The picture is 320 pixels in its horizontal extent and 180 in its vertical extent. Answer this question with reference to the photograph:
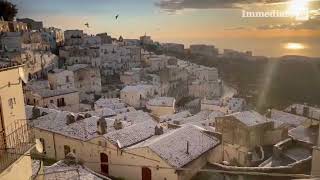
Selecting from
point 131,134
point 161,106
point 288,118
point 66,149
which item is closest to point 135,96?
point 161,106

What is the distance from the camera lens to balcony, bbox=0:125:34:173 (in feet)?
27.5

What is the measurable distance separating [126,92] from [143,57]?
113ft

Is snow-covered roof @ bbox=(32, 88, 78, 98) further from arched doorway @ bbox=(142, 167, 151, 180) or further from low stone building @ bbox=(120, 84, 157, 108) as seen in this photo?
arched doorway @ bbox=(142, 167, 151, 180)

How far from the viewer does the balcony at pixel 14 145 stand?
8.37 m

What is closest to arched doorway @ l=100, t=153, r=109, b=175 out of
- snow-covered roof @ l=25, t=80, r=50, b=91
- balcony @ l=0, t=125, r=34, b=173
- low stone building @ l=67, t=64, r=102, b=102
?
balcony @ l=0, t=125, r=34, b=173

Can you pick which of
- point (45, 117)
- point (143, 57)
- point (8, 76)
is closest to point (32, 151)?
point (8, 76)

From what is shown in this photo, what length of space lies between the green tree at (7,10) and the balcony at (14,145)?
66315 millimetres

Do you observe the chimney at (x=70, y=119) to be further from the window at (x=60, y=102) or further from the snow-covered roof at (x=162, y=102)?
the snow-covered roof at (x=162, y=102)

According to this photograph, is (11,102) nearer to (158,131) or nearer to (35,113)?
(158,131)

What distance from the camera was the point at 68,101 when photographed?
144 ft

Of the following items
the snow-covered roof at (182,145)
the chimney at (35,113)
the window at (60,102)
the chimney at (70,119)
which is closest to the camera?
the snow-covered roof at (182,145)

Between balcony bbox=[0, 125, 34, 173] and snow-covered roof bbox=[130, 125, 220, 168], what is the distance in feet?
35.7

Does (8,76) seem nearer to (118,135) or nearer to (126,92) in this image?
(118,135)

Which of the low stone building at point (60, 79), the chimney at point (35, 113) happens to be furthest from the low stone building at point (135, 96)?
the chimney at point (35, 113)
